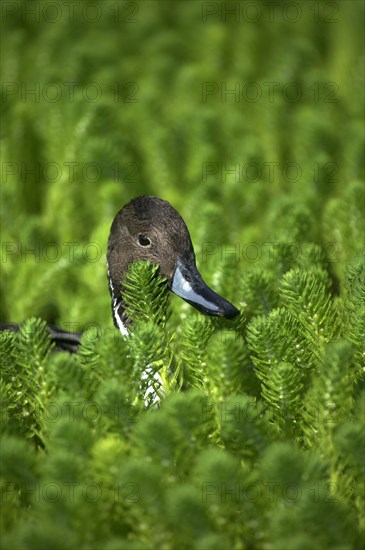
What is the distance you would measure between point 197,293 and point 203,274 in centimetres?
60

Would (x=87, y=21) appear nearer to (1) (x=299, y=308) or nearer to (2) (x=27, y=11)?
(2) (x=27, y=11)

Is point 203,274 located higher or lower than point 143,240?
lower

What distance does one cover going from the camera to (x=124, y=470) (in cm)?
241

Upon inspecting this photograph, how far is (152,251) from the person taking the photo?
12.3 feet

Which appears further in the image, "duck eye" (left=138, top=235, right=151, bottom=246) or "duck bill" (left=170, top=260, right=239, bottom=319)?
"duck eye" (left=138, top=235, right=151, bottom=246)

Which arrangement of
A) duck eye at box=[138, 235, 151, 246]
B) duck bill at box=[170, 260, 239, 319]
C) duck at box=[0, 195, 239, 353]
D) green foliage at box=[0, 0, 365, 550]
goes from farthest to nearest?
duck eye at box=[138, 235, 151, 246] < duck at box=[0, 195, 239, 353] < duck bill at box=[170, 260, 239, 319] < green foliage at box=[0, 0, 365, 550]

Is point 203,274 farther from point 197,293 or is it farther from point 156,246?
point 197,293

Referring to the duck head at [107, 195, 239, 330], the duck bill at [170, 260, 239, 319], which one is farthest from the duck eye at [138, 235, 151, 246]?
the duck bill at [170, 260, 239, 319]

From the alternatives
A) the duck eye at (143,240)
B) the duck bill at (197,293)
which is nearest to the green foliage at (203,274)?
the duck bill at (197,293)

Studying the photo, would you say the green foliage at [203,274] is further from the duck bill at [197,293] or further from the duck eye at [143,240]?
the duck eye at [143,240]

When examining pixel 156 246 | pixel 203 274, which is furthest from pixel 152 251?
pixel 203 274

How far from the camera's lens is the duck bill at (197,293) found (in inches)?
128

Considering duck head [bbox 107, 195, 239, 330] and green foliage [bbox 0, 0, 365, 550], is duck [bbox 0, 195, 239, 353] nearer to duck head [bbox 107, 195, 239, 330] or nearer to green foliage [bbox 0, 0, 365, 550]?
duck head [bbox 107, 195, 239, 330]

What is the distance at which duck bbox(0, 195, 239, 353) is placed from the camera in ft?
11.8
